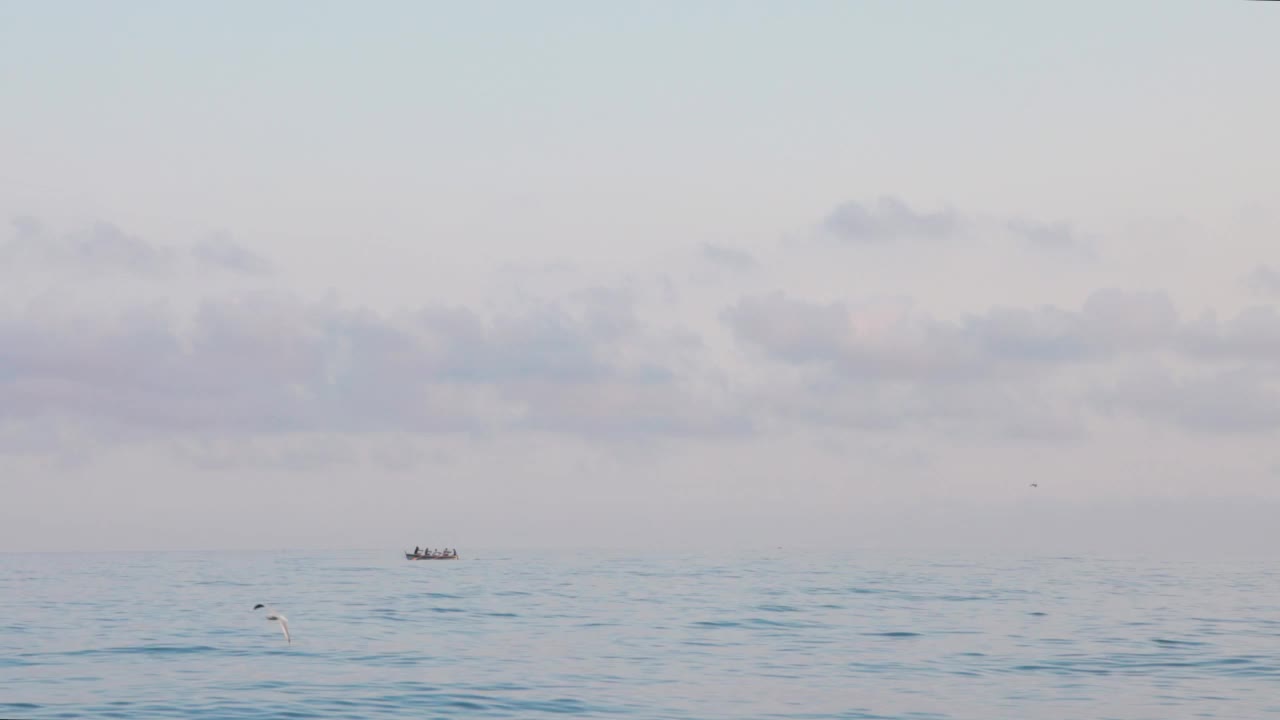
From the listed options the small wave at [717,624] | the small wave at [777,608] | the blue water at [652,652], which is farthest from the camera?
the small wave at [777,608]

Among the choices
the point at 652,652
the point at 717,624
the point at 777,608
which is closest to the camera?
the point at 652,652

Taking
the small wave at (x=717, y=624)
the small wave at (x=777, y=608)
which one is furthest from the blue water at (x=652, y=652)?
the small wave at (x=717, y=624)

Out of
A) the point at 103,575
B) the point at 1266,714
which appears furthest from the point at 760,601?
the point at 103,575

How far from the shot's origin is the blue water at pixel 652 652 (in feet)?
126

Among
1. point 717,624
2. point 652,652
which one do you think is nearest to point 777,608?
point 717,624

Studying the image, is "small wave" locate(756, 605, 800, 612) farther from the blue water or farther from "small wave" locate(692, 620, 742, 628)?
"small wave" locate(692, 620, 742, 628)

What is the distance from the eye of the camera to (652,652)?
1993 inches

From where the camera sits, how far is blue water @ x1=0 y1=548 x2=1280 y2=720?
1513 inches

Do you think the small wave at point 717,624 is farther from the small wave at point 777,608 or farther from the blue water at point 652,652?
the small wave at point 777,608

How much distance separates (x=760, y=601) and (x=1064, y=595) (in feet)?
61.8

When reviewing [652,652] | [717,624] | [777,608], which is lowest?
[652,652]

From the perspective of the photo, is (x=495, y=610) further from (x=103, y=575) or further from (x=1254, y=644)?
(x=103, y=575)

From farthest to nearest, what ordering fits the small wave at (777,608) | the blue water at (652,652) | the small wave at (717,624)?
the small wave at (777,608), the small wave at (717,624), the blue water at (652,652)

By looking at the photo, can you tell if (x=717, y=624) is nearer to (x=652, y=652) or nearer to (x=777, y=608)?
(x=777, y=608)
